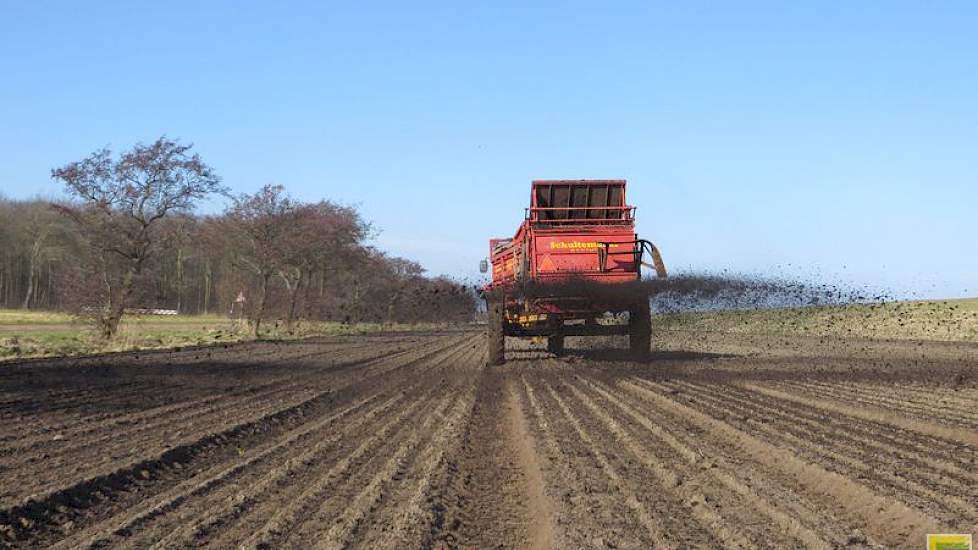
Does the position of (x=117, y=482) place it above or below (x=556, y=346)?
below

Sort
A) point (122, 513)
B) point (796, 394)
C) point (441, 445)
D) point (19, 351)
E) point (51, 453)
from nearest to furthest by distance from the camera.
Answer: point (122, 513) → point (51, 453) → point (441, 445) → point (796, 394) → point (19, 351)

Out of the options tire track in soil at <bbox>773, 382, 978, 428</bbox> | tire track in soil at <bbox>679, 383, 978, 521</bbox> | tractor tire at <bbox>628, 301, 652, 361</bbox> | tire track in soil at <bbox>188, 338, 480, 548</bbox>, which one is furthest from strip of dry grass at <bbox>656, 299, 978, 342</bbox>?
tire track in soil at <bbox>188, 338, 480, 548</bbox>

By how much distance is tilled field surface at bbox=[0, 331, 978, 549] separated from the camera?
577 cm

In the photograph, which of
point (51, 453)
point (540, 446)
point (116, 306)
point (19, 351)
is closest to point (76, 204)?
point (116, 306)

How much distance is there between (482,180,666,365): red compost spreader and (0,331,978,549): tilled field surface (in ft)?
7.76

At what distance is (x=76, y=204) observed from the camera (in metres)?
28.9

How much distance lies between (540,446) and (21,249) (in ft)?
226

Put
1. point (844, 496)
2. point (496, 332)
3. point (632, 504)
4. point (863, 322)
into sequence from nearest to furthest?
point (632, 504) → point (844, 496) → point (496, 332) → point (863, 322)

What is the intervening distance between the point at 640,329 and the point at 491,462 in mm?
11650

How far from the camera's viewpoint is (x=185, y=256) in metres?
69.7

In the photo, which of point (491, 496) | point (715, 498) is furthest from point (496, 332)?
point (715, 498)

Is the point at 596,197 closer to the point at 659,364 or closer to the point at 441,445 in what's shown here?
the point at 659,364

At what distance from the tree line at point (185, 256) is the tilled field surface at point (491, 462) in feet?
41.7

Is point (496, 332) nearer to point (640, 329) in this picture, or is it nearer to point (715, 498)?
point (640, 329)
